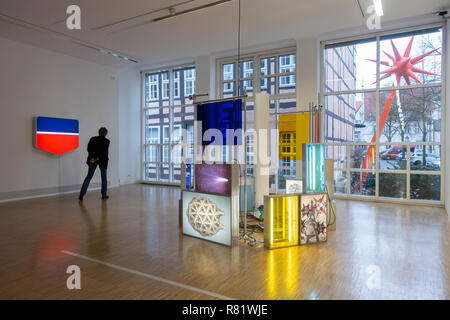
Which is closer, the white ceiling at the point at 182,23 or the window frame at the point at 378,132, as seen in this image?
the white ceiling at the point at 182,23

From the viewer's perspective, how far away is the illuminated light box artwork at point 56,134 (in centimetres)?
756

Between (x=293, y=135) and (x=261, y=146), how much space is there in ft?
5.19

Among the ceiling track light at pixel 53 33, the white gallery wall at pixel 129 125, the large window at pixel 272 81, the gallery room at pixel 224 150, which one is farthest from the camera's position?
the white gallery wall at pixel 129 125

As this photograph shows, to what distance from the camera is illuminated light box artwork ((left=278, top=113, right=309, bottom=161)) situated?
22.2 feet

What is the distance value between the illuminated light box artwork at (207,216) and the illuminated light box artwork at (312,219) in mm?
920

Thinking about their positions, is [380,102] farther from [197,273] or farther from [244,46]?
[197,273]

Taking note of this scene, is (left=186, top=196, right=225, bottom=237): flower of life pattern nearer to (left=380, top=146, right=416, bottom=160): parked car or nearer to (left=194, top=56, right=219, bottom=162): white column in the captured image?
(left=380, top=146, right=416, bottom=160): parked car

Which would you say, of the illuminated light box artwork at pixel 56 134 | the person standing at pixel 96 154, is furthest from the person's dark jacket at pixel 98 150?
the illuminated light box artwork at pixel 56 134

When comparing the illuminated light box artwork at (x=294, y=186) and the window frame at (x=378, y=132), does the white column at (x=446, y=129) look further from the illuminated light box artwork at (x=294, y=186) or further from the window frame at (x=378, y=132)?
the illuminated light box artwork at (x=294, y=186)

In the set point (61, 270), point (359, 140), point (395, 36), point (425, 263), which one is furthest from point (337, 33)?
point (61, 270)

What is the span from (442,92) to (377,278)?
5528mm

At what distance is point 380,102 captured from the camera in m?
7.28

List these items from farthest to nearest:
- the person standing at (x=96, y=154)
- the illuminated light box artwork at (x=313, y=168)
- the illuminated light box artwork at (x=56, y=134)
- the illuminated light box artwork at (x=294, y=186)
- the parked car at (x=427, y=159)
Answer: the illuminated light box artwork at (x=56, y=134)
the person standing at (x=96, y=154)
the parked car at (x=427, y=159)
the illuminated light box artwork at (x=294, y=186)
the illuminated light box artwork at (x=313, y=168)

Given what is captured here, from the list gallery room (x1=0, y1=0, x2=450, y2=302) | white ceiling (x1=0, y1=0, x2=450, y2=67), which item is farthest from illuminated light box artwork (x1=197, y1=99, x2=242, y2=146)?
white ceiling (x1=0, y1=0, x2=450, y2=67)
